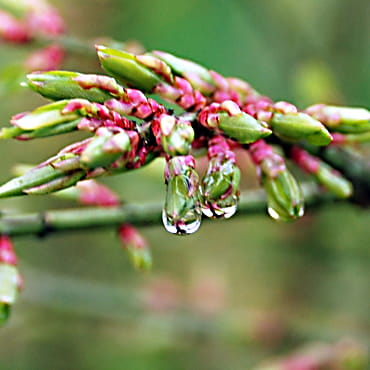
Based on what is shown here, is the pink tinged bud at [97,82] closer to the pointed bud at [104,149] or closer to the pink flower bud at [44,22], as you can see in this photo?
the pointed bud at [104,149]

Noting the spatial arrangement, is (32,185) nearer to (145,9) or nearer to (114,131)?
(114,131)

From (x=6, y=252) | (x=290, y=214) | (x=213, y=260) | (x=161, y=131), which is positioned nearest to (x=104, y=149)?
(x=161, y=131)

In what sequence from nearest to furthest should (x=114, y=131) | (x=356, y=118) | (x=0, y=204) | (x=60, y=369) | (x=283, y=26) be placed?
(x=114, y=131) → (x=356, y=118) → (x=0, y=204) → (x=283, y=26) → (x=60, y=369)

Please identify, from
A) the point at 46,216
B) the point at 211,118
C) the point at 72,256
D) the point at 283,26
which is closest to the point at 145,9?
the point at 283,26

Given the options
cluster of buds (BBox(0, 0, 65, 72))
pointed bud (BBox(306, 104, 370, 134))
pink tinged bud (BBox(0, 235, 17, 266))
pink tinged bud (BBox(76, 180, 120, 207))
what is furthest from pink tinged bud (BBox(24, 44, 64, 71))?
pointed bud (BBox(306, 104, 370, 134))

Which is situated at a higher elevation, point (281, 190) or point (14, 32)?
point (14, 32)

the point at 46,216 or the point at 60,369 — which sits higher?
the point at 46,216

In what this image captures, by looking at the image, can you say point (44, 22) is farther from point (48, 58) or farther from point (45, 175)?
point (45, 175)

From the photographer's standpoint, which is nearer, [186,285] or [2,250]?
[2,250]

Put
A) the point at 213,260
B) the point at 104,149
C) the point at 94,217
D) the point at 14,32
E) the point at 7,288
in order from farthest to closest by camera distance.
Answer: the point at 213,260 < the point at 14,32 < the point at 94,217 < the point at 7,288 < the point at 104,149
